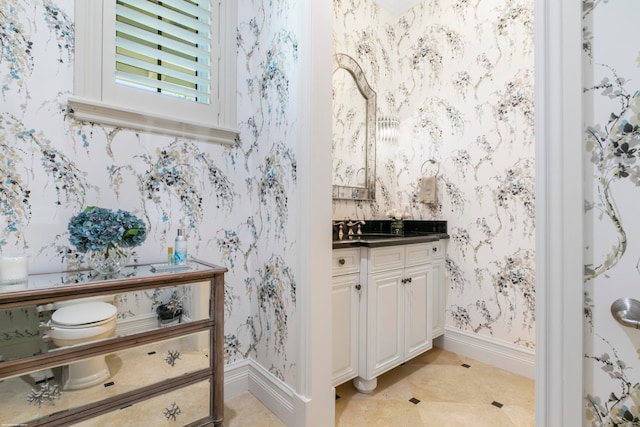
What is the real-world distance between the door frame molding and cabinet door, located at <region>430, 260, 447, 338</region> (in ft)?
5.39

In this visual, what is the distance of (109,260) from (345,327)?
127cm

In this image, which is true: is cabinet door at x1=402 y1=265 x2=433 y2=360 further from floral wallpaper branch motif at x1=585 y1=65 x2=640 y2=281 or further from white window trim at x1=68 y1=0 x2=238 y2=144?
white window trim at x1=68 y1=0 x2=238 y2=144

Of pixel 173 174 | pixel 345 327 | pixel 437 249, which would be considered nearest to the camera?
pixel 173 174

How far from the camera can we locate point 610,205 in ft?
2.23

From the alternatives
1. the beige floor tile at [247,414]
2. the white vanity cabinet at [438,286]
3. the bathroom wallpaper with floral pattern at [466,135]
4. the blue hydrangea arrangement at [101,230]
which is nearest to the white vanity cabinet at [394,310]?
the white vanity cabinet at [438,286]

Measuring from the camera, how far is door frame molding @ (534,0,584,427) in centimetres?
72

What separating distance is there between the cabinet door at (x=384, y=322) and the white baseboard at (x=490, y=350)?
742 mm

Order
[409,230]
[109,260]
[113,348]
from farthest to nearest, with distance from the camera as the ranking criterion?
[409,230] → [109,260] → [113,348]

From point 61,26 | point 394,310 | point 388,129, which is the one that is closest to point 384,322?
point 394,310

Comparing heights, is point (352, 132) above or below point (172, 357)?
above

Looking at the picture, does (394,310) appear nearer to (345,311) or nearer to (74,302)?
(345,311)

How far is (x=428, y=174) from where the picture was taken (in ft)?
8.85

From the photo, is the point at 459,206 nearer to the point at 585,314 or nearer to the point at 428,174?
the point at 428,174

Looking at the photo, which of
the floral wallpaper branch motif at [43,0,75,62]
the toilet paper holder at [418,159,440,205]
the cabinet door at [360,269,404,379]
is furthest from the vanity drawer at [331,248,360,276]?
the floral wallpaper branch motif at [43,0,75,62]
